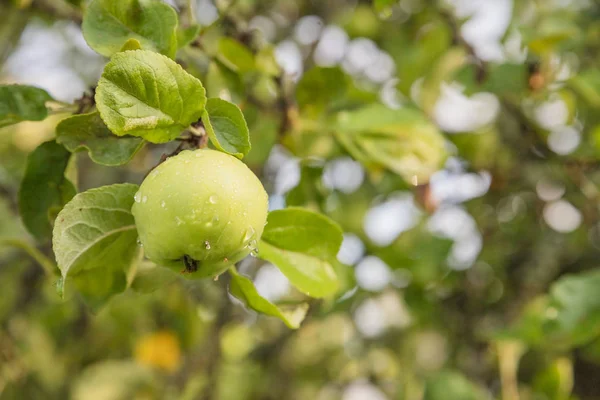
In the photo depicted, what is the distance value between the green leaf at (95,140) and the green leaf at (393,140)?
1.35 ft

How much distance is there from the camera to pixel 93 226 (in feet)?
1.78

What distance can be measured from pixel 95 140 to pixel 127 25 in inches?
4.9

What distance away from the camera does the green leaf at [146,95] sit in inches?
20.5

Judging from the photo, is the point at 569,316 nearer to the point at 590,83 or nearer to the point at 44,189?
the point at 590,83

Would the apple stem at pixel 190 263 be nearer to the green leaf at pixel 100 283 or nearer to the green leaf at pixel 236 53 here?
the green leaf at pixel 100 283

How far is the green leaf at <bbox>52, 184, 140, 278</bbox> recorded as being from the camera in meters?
0.52

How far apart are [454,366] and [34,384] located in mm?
1256

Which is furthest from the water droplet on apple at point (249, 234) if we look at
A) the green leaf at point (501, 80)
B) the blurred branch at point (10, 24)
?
the blurred branch at point (10, 24)

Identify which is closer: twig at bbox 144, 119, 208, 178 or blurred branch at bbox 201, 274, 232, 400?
twig at bbox 144, 119, 208, 178

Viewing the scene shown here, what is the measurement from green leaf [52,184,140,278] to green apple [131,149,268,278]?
0.03 m

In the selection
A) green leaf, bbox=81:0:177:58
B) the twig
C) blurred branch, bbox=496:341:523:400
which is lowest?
blurred branch, bbox=496:341:523:400

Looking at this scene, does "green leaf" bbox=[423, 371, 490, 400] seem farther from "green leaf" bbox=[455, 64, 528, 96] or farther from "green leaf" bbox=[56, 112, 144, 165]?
"green leaf" bbox=[56, 112, 144, 165]

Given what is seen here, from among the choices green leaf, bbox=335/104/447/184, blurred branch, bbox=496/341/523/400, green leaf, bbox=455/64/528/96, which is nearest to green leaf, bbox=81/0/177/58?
green leaf, bbox=335/104/447/184

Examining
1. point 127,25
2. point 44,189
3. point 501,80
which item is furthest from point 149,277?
point 501,80
